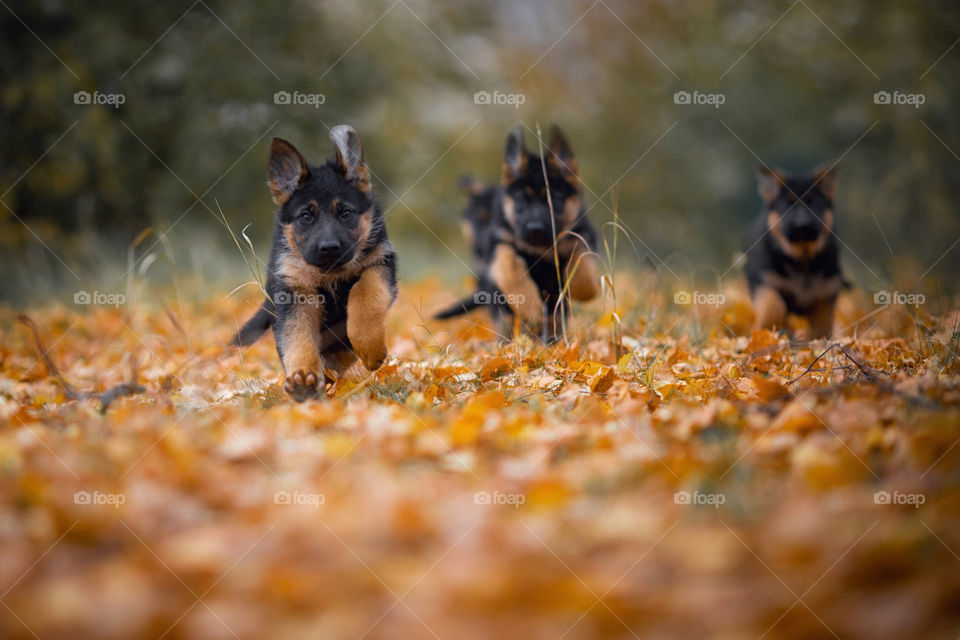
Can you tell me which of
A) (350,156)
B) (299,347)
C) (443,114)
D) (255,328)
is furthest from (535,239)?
(443,114)

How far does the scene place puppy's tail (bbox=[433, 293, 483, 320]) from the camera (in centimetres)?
632

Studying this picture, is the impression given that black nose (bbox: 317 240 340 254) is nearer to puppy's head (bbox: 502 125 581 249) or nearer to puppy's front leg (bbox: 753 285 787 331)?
puppy's head (bbox: 502 125 581 249)

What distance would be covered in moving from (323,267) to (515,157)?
2.43 metres

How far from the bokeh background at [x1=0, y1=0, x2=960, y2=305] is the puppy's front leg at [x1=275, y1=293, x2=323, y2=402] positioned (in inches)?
141

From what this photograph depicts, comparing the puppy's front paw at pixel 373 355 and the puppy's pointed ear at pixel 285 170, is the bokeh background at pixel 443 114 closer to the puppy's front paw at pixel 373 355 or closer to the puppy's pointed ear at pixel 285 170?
the puppy's pointed ear at pixel 285 170

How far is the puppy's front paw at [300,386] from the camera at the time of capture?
3.93 metres

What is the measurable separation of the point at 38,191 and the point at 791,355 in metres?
9.73

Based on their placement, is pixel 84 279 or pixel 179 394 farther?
pixel 84 279

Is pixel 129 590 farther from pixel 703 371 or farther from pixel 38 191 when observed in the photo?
pixel 38 191

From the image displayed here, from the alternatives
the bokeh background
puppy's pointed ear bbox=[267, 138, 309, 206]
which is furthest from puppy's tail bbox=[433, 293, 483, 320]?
puppy's pointed ear bbox=[267, 138, 309, 206]

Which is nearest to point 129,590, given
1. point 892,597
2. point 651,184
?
point 892,597

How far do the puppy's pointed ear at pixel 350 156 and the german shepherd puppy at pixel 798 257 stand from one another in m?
3.43

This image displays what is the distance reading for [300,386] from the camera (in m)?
3.94

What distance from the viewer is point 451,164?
43.4ft
